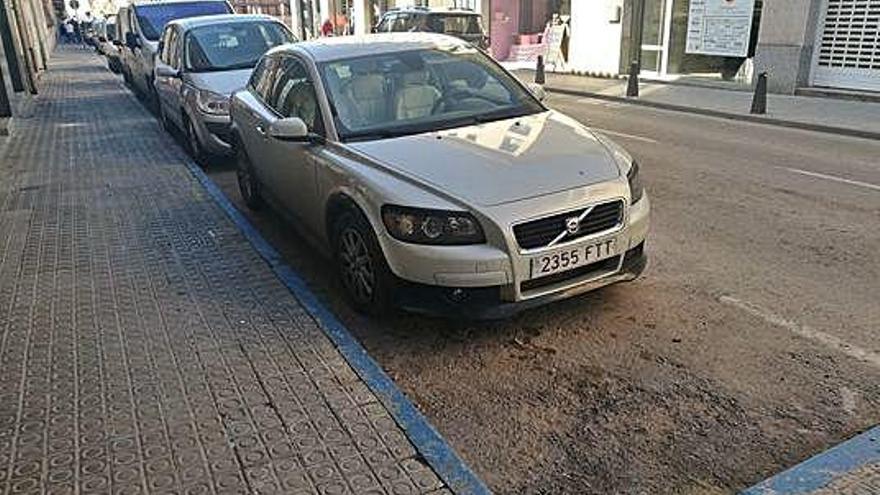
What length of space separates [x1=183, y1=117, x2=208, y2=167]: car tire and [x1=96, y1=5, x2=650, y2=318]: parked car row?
3019 mm

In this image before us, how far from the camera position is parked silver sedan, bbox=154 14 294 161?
8.71 metres

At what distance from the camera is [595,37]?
20.1m

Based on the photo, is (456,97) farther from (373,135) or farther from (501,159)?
(501,159)

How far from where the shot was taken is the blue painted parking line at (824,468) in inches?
111

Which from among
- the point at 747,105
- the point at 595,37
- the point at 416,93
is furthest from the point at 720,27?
the point at 416,93

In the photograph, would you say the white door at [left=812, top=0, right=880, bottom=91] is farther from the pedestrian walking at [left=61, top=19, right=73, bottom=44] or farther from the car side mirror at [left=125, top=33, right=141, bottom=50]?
the pedestrian walking at [left=61, top=19, right=73, bottom=44]

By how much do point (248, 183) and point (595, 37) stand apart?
15.5 metres

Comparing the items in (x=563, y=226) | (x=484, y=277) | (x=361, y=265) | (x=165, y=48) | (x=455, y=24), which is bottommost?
(x=361, y=265)

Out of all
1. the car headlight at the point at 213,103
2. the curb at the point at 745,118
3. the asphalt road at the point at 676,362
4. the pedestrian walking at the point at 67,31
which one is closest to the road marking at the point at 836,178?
the asphalt road at the point at 676,362

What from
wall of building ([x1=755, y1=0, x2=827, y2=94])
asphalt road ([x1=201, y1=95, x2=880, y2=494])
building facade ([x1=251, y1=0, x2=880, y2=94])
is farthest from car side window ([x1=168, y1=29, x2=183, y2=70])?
wall of building ([x1=755, y1=0, x2=827, y2=94])

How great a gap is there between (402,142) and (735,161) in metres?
5.78

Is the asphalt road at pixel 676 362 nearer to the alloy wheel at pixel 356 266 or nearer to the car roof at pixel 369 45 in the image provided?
the alloy wheel at pixel 356 266

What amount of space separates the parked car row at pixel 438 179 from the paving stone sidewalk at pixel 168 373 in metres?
0.66

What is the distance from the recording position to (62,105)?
16.3 metres
